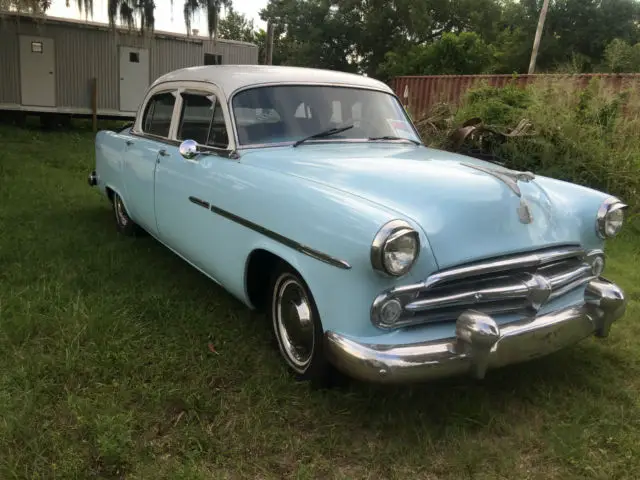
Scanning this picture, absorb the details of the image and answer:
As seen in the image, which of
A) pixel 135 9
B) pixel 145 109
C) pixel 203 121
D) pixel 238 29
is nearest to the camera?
pixel 203 121

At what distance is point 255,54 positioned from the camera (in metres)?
16.7

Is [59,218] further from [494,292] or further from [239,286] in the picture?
[494,292]

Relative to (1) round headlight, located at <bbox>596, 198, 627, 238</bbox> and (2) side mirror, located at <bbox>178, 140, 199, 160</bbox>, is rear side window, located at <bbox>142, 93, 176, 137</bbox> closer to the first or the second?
(2) side mirror, located at <bbox>178, 140, 199, 160</bbox>

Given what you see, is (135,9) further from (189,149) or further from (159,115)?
(189,149)

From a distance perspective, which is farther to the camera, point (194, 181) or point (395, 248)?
point (194, 181)

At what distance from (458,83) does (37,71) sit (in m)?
9.93

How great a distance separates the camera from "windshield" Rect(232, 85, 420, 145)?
3.50 meters

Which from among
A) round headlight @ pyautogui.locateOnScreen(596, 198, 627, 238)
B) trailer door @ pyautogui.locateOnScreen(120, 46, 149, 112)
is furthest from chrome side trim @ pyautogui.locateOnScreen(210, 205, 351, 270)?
Result: trailer door @ pyautogui.locateOnScreen(120, 46, 149, 112)

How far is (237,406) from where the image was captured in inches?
106

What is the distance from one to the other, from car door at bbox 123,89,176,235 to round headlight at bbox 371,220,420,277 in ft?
7.53

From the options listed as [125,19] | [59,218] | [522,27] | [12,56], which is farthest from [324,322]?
[522,27]

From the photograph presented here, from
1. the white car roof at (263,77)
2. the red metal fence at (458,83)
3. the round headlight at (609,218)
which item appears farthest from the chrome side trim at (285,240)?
the red metal fence at (458,83)

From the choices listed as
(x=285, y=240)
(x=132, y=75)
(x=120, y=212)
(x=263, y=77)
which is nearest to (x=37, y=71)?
(x=132, y=75)

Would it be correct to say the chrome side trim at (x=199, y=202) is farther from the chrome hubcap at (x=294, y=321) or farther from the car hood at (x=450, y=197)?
the chrome hubcap at (x=294, y=321)
